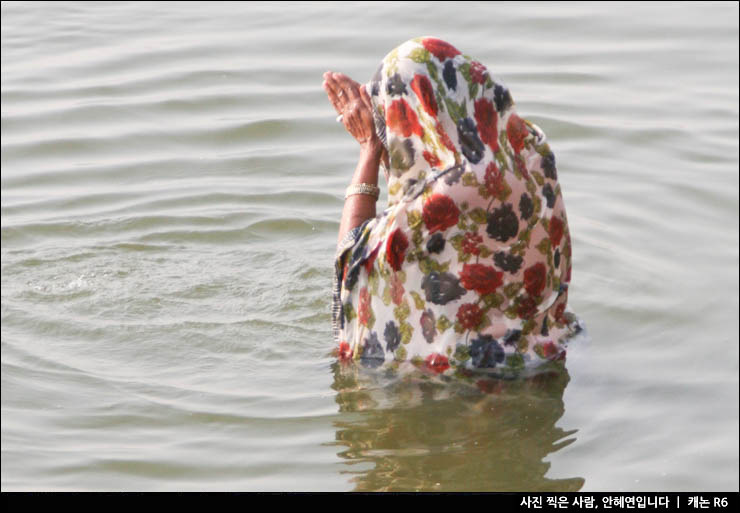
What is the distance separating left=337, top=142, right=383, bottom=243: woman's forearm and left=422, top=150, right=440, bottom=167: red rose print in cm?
32

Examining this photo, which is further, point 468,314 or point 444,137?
point 468,314

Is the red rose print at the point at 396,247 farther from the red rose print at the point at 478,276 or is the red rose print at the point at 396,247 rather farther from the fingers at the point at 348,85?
the fingers at the point at 348,85

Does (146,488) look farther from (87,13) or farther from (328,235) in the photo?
(87,13)

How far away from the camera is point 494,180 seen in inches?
185

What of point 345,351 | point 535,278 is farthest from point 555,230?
point 345,351

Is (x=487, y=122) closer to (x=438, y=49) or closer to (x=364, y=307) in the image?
(x=438, y=49)

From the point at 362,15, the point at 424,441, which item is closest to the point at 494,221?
the point at 424,441

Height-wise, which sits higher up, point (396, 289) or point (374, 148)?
point (374, 148)

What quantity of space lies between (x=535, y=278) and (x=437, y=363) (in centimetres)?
52

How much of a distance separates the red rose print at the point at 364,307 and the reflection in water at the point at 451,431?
0.78 feet

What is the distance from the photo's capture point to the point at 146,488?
179 inches

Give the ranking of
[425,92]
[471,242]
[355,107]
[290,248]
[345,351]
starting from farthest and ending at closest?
1. [290,248]
2. [345,351]
3. [355,107]
4. [471,242]
5. [425,92]

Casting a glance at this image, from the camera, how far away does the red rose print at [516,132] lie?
15.9ft

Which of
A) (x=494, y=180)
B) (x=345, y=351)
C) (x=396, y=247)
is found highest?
(x=494, y=180)
